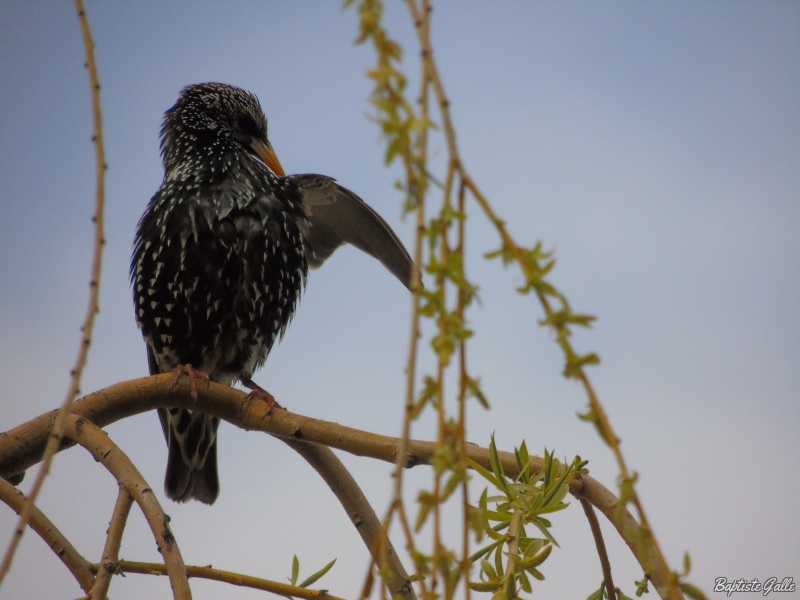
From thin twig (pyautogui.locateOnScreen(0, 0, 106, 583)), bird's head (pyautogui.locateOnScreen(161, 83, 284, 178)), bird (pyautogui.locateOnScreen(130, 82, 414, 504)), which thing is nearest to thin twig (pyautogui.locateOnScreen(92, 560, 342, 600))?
thin twig (pyautogui.locateOnScreen(0, 0, 106, 583))

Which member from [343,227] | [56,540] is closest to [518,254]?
[56,540]

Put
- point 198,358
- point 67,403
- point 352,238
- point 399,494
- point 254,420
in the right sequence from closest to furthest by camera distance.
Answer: point 399,494 → point 67,403 → point 254,420 → point 198,358 → point 352,238

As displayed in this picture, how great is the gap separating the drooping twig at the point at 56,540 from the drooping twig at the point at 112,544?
0.05m

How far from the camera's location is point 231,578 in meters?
1.93

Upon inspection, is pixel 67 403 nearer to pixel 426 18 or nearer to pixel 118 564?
pixel 426 18

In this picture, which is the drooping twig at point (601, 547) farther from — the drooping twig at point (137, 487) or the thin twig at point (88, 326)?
the thin twig at point (88, 326)

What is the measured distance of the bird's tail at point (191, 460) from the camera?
11.8ft

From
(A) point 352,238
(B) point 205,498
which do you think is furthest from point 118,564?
(A) point 352,238

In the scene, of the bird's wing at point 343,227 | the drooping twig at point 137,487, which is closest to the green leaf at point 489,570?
the drooping twig at point 137,487

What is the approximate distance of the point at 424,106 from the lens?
3.12ft

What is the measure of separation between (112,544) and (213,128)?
7.30ft

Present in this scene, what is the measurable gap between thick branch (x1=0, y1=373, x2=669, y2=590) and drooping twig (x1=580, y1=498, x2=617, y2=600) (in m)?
0.02

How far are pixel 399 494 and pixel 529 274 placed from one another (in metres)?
0.28

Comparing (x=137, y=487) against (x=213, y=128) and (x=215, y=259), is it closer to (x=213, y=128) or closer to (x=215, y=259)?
(x=215, y=259)
